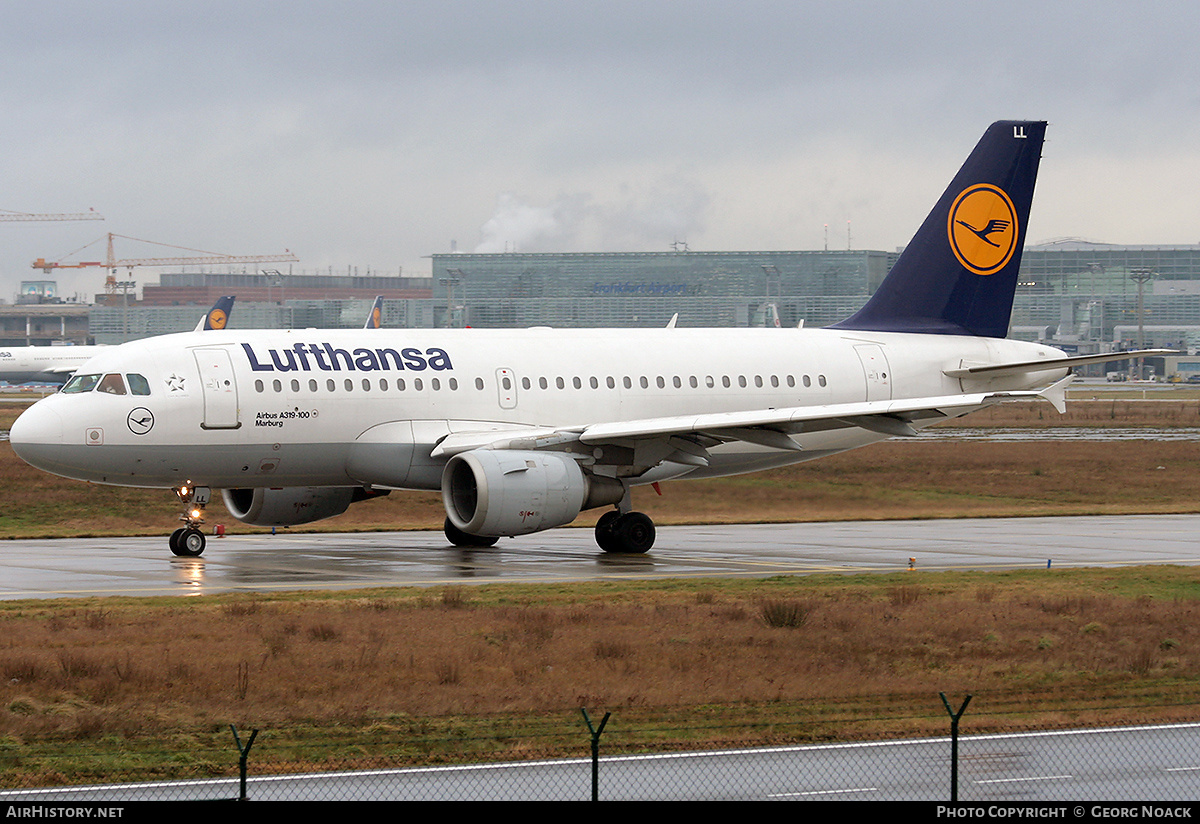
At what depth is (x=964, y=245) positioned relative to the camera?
40062mm

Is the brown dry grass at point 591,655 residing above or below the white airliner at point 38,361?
below

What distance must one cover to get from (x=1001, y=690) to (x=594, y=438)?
14.5m

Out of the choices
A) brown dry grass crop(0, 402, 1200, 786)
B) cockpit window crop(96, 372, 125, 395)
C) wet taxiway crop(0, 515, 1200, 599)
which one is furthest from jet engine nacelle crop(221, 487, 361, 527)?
brown dry grass crop(0, 402, 1200, 786)

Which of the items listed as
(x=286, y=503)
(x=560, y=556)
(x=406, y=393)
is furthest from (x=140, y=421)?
(x=560, y=556)

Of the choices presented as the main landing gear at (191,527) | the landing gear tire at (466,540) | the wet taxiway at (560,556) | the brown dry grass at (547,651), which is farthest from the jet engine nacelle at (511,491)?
the main landing gear at (191,527)

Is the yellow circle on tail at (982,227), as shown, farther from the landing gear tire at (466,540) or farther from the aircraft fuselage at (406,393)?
the landing gear tire at (466,540)

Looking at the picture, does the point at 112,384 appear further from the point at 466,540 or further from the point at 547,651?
the point at 547,651

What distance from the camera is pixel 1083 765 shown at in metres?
14.3

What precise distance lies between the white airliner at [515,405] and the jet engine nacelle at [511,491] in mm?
42

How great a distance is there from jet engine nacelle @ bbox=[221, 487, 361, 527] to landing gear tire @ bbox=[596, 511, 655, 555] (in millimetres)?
5987

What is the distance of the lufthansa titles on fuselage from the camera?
31.8 meters

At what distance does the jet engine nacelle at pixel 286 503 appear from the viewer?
33.9m

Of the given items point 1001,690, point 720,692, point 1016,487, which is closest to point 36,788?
point 720,692

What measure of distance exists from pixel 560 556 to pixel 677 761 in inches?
732
